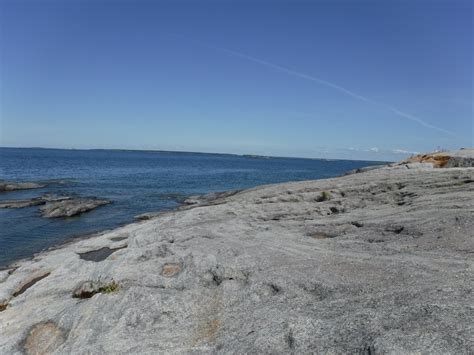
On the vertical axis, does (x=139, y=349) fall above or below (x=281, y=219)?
below

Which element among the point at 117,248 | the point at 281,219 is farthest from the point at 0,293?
the point at 281,219

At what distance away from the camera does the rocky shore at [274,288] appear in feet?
37.6

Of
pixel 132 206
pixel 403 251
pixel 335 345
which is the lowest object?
pixel 132 206

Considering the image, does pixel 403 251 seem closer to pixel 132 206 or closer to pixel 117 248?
pixel 117 248

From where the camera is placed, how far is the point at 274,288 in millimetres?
15492

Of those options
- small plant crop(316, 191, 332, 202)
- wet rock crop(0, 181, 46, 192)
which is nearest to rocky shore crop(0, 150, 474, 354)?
small plant crop(316, 191, 332, 202)

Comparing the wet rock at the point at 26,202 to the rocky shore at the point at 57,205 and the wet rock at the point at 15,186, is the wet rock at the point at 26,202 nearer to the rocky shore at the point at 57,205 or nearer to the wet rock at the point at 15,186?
the rocky shore at the point at 57,205

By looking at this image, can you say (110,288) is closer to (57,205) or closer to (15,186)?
(57,205)

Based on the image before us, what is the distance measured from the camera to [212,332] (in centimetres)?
1332

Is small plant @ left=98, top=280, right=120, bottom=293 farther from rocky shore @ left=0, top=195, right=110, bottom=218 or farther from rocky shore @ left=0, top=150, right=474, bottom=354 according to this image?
rocky shore @ left=0, top=195, right=110, bottom=218

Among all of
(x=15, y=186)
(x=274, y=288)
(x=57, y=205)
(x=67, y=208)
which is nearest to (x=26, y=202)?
(x=57, y=205)

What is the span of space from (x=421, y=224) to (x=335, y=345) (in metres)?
11.1

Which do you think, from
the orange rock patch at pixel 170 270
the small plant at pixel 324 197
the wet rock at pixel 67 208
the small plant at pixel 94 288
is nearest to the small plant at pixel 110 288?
the small plant at pixel 94 288

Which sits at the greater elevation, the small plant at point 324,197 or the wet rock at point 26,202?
the small plant at point 324,197
